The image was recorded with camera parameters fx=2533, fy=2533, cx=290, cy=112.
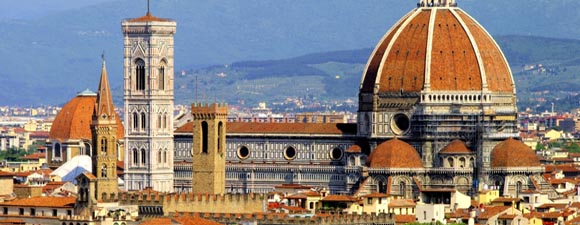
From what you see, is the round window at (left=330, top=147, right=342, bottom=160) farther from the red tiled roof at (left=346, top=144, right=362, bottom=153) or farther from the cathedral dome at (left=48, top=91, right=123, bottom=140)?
the cathedral dome at (left=48, top=91, right=123, bottom=140)

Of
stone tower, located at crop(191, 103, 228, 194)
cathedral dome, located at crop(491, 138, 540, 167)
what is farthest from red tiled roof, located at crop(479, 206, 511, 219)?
cathedral dome, located at crop(491, 138, 540, 167)

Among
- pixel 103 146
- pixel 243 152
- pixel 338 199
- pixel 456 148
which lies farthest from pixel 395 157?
pixel 103 146

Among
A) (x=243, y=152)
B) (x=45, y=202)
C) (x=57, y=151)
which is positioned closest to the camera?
(x=45, y=202)

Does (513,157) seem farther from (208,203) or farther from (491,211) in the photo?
(208,203)

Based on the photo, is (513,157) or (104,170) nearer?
(104,170)

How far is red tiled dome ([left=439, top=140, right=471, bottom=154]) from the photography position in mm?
130750

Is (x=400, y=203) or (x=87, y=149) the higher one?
(x=87, y=149)

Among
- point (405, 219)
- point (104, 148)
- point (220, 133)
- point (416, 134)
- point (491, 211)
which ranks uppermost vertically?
point (416, 134)

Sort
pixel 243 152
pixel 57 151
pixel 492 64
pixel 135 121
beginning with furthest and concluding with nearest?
1. pixel 57 151
2. pixel 135 121
3. pixel 243 152
4. pixel 492 64

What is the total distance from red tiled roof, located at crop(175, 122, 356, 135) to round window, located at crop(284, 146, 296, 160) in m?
0.99

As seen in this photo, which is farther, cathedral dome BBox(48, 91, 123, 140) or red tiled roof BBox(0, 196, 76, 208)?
cathedral dome BBox(48, 91, 123, 140)

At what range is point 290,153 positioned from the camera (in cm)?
13950

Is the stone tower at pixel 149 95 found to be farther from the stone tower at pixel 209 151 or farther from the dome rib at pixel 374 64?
the stone tower at pixel 209 151

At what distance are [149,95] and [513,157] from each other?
2254cm
